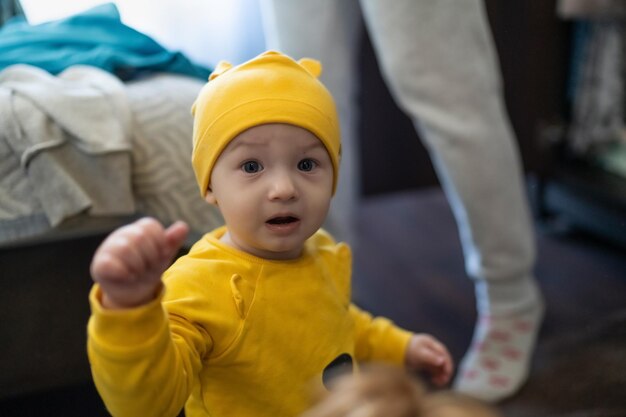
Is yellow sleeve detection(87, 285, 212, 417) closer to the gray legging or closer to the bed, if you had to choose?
the bed

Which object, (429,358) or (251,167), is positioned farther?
(429,358)

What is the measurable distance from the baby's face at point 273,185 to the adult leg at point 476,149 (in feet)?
1.55

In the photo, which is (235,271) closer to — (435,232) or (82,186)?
(82,186)

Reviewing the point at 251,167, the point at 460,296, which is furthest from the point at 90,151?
the point at 460,296

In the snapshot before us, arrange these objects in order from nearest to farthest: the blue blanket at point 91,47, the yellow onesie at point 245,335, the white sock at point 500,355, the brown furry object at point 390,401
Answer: the brown furry object at point 390,401
the yellow onesie at point 245,335
the blue blanket at point 91,47
the white sock at point 500,355

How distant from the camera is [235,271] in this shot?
602mm

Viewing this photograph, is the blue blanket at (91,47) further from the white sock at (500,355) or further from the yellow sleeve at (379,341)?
the white sock at (500,355)

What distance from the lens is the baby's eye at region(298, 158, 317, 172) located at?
0.61 m

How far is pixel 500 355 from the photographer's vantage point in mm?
1180

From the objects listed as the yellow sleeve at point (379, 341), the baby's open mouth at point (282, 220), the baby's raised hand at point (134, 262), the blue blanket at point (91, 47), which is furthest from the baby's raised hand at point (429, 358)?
the blue blanket at point (91, 47)

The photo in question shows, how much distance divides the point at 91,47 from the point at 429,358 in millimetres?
594

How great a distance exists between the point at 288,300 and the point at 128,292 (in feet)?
0.62

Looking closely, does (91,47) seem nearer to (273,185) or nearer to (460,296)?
(273,185)

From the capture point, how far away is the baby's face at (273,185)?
0.59m
